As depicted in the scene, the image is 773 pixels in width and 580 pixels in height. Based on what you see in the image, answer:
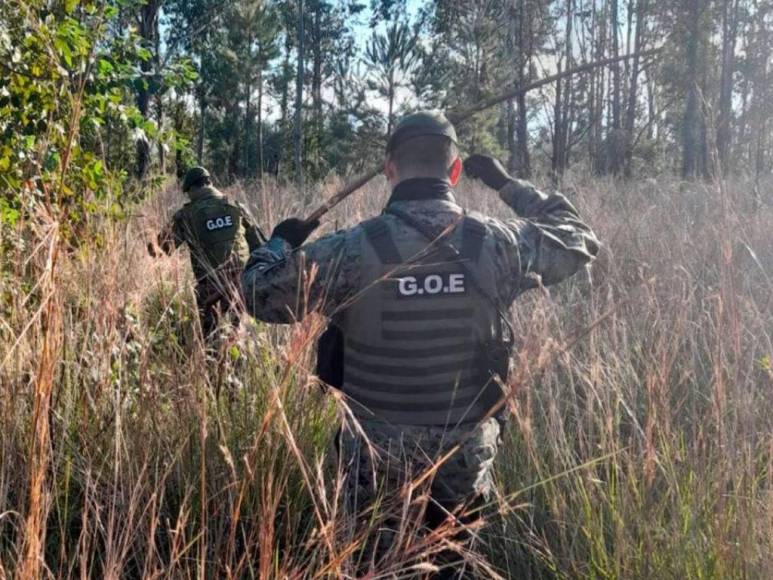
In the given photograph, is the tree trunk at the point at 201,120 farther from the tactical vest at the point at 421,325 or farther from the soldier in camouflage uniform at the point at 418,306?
the tactical vest at the point at 421,325

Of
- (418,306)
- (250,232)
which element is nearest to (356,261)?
(418,306)

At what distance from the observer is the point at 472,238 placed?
1866mm

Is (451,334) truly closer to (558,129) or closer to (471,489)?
(471,489)

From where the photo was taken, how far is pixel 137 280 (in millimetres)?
2281

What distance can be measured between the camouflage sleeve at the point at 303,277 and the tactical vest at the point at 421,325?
45mm

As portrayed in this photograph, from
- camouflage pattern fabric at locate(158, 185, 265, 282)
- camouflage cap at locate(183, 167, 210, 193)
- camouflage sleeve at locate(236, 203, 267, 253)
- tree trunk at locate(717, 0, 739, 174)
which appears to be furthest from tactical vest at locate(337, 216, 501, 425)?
tree trunk at locate(717, 0, 739, 174)

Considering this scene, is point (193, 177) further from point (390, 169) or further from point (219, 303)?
point (390, 169)

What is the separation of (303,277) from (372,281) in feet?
0.61

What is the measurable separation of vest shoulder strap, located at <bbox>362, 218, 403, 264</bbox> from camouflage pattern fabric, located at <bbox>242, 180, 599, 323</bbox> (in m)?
0.04

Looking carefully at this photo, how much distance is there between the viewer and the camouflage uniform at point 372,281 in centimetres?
185

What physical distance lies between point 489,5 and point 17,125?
19445mm

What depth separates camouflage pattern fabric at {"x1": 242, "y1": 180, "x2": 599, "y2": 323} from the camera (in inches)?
72.9

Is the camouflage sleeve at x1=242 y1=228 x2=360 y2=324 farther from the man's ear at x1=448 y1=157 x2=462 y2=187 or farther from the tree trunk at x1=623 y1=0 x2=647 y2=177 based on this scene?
the tree trunk at x1=623 y1=0 x2=647 y2=177

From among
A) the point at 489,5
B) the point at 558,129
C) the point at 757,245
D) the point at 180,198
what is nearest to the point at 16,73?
the point at 757,245
